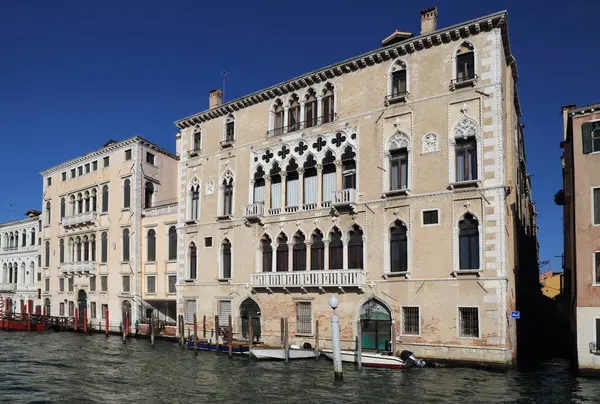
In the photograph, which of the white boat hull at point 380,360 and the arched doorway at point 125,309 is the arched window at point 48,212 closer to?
the arched doorway at point 125,309

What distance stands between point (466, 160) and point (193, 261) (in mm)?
15323

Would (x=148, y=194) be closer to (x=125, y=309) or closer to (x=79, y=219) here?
(x=79, y=219)

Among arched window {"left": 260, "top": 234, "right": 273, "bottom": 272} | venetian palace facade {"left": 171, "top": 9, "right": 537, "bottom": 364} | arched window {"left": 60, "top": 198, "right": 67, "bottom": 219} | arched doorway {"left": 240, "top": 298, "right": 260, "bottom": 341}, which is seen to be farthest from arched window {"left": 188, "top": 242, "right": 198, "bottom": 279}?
arched window {"left": 60, "top": 198, "right": 67, "bottom": 219}

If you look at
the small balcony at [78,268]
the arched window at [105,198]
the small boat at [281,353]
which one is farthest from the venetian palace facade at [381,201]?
the small balcony at [78,268]

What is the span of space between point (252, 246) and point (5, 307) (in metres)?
31.8

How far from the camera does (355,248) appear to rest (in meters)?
24.0

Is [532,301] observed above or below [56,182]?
below

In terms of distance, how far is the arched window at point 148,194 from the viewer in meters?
36.3

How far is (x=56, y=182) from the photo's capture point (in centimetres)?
4297

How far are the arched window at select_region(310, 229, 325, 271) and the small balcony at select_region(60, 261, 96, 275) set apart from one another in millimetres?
18674

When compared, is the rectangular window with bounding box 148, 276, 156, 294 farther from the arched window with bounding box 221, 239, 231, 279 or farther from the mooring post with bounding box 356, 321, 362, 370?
the mooring post with bounding box 356, 321, 362, 370

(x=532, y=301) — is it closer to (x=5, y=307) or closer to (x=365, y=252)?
(x=365, y=252)

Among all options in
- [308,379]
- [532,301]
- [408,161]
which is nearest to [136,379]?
[308,379]

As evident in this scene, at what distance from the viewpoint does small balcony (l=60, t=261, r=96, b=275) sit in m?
38.1
